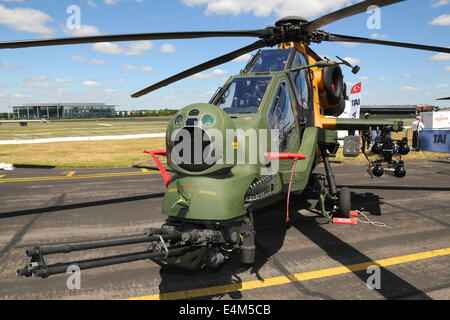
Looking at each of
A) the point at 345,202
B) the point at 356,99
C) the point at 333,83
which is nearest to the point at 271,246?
the point at 345,202

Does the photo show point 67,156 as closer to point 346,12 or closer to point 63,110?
point 346,12

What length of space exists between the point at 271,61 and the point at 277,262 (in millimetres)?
3835

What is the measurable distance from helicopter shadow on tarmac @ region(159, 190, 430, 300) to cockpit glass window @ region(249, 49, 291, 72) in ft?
10.8

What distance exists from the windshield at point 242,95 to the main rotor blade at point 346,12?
5.43ft

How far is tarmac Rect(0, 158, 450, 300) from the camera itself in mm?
4359

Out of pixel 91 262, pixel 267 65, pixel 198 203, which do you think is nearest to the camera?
pixel 91 262

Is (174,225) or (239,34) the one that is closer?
(174,225)

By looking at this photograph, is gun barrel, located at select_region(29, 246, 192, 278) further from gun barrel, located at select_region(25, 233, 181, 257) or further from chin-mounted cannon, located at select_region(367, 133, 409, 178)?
chin-mounted cannon, located at select_region(367, 133, 409, 178)

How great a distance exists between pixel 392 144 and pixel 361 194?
2.56m

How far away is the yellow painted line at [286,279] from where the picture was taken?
167 inches

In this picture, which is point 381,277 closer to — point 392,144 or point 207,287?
point 207,287

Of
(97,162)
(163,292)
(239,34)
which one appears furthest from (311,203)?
(97,162)

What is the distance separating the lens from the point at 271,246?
5.85 m

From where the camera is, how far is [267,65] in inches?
251
